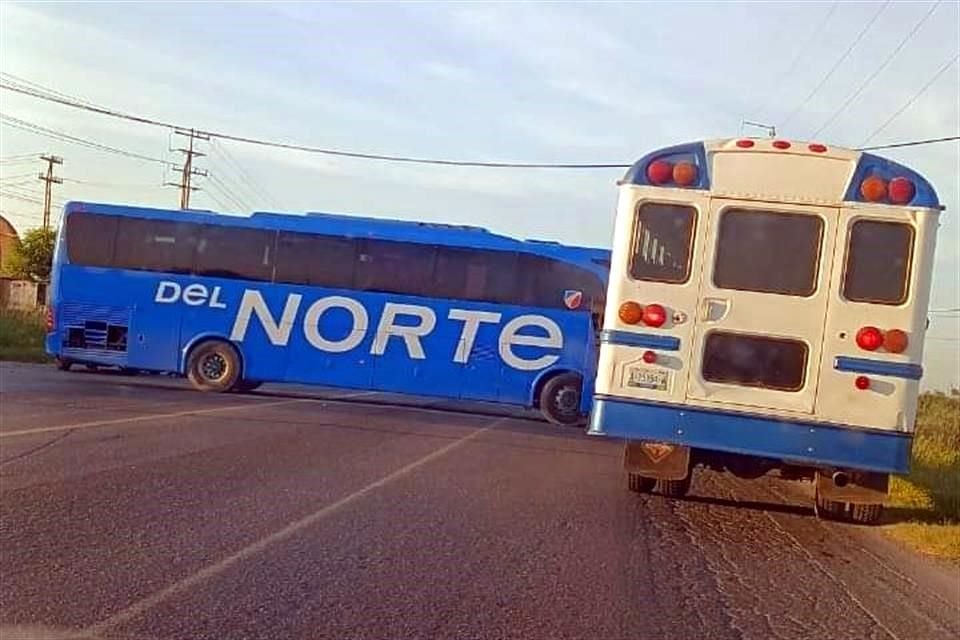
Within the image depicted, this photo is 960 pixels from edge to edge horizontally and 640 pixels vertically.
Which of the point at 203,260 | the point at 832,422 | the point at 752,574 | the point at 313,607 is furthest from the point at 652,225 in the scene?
the point at 203,260

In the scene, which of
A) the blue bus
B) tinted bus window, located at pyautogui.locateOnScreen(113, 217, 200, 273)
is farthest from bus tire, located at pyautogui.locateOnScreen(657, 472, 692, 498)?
tinted bus window, located at pyautogui.locateOnScreen(113, 217, 200, 273)

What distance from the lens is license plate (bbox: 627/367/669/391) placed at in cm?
1109

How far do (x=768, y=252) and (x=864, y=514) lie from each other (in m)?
3.01

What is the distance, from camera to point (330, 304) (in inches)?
998

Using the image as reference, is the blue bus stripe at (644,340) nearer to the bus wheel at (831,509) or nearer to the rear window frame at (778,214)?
the rear window frame at (778,214)

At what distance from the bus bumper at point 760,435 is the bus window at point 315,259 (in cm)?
1469

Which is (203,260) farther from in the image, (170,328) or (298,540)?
(298,540)

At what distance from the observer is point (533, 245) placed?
24969mm

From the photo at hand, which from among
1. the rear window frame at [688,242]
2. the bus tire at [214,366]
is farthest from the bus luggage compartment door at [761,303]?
the bus tire at [214,366]

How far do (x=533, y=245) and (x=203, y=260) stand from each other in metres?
6.77

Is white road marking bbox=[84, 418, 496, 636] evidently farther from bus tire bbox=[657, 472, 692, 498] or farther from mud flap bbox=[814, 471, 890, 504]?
mud flap bbox=[814, 471, 890, 504]

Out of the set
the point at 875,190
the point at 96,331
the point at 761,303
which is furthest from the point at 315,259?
the point at 875,190

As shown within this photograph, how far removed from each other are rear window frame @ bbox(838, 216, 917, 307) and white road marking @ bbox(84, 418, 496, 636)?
4.73m

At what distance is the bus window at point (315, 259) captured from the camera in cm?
2523
